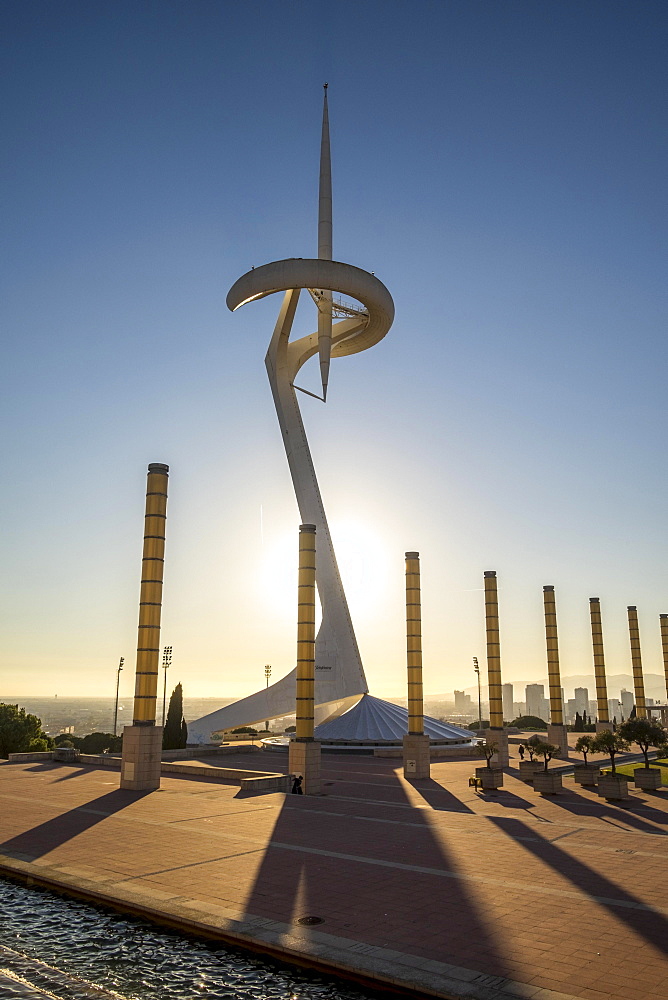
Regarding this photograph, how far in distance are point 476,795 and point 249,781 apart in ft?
27.3

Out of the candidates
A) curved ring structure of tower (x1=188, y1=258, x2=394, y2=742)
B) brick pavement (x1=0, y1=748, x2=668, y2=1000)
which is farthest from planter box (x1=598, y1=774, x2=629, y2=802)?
curved ring structure of tower (x1=188, y1=258, x2=394, y2=742)

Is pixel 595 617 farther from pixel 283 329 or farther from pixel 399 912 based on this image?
pixel 399 912

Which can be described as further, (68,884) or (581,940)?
(68,884)

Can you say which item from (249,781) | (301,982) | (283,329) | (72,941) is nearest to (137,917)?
(72,941)

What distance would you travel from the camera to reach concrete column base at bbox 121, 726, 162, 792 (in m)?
26.4

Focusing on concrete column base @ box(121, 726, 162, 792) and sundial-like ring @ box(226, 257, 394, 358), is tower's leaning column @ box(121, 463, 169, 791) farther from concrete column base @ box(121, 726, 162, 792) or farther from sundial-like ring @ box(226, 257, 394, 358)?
sundial-like ring @ box(226, 257, 394, 358)

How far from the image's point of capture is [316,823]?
19812 millimetres

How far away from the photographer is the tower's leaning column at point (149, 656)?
26.7 metres

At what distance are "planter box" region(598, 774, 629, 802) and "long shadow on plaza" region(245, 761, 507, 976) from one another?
8437 mm

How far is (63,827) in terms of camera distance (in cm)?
1838

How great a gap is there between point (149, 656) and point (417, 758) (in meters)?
12.7

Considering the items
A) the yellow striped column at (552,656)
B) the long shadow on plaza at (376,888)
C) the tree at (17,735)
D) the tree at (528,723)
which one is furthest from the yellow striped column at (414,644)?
the tree at (528,723)

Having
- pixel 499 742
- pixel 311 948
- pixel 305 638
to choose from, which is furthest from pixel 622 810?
pixel 311 948

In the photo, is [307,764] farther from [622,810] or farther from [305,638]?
[622,810]
